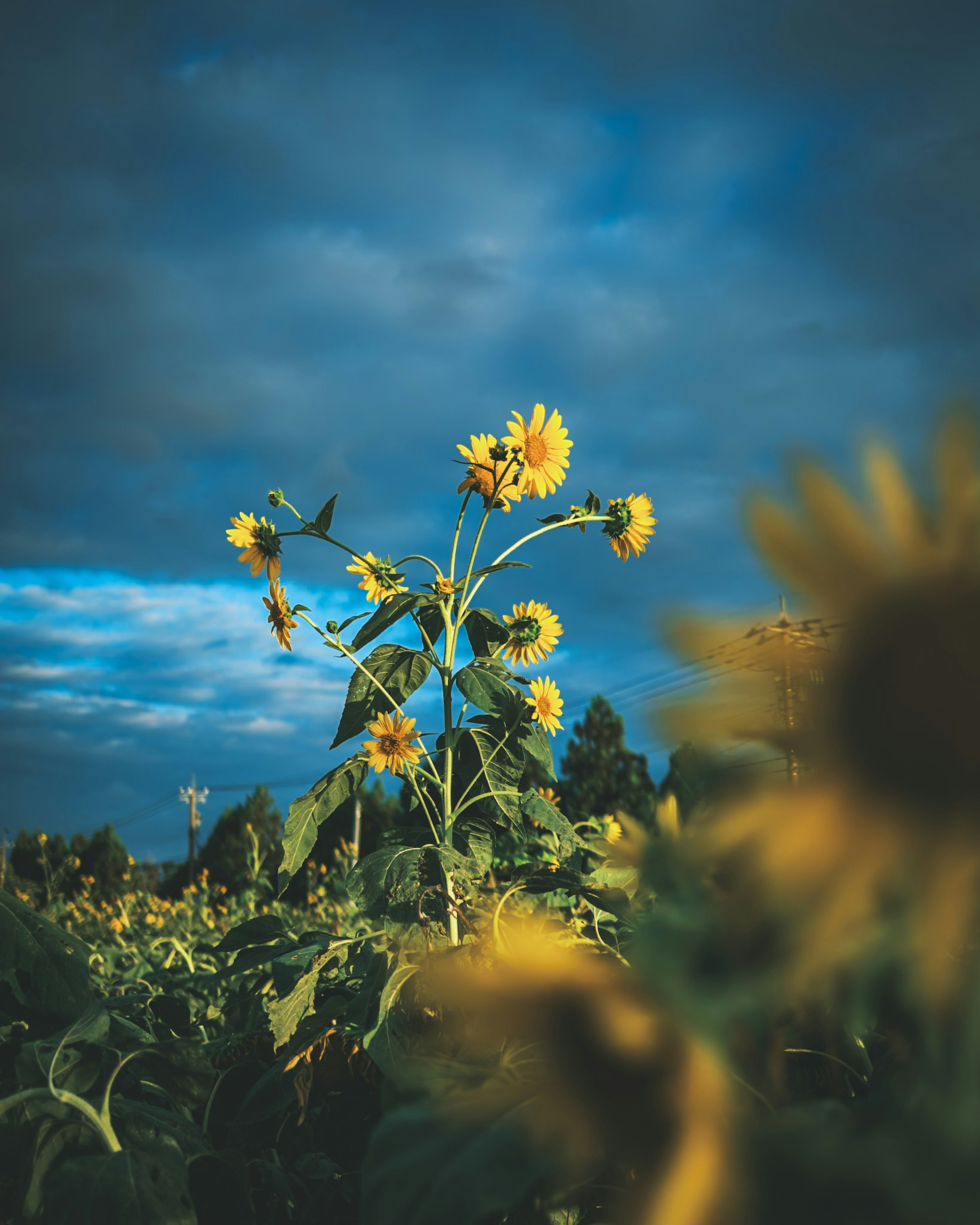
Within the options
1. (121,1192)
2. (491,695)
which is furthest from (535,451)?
(121,1192)

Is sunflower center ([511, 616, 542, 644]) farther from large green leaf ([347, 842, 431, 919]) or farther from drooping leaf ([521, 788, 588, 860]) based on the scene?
large green leaf ([347, 842, 431, 919])

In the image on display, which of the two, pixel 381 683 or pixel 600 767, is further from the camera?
pixel 600 767

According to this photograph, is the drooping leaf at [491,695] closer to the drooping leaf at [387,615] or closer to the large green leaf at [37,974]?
the drooping leaf at [387,615]

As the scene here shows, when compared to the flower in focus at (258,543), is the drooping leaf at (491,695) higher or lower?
lower

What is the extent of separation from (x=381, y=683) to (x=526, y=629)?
0.56 metres

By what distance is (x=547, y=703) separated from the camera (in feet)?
7.73

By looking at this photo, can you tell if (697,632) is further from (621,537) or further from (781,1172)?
(621,537)

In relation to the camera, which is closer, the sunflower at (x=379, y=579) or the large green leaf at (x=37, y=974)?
the large green leaf at (x=37, y=974)

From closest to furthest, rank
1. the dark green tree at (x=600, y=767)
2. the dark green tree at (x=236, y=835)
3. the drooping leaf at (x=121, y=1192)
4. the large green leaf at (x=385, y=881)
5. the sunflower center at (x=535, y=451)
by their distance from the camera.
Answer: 1. the drooping leaf at (x=121, y=1192)
2. the large green leaf at (x=385, y=881)
3. the sunflower center at (x=535, y=451)
4. the dark green tree at (x=600, y=767)
5. the dark green tree at (x=236, y=835)

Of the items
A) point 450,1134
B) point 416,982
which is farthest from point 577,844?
point 450,1134

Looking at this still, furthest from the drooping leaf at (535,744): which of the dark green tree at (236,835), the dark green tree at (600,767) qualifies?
the dark green tree at (236,835)

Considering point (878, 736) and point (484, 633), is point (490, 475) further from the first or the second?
point (878, 736)

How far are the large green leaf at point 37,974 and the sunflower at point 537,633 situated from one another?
147 centimetres

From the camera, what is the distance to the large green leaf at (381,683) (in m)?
1.85
